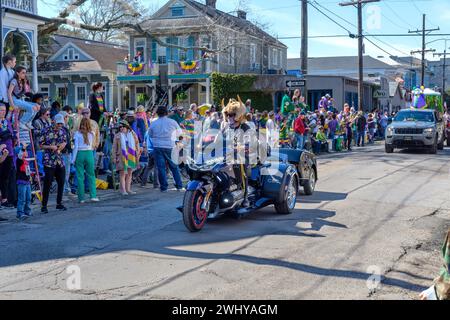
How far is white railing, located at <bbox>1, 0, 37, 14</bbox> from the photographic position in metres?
20.1

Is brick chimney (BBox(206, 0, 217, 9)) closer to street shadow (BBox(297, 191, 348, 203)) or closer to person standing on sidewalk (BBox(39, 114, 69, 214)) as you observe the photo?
street shadow (BBox(297, 191, 348, 203))

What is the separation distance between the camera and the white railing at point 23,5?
20078 millimetres

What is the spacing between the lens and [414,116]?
25.5m

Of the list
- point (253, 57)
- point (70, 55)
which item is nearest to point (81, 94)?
point (70, 55)

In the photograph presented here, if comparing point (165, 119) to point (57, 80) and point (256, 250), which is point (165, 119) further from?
point (57, 80)

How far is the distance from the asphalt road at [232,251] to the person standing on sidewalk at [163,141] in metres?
1.22

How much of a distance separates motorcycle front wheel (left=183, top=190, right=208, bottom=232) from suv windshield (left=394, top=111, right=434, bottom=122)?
18.2 metres

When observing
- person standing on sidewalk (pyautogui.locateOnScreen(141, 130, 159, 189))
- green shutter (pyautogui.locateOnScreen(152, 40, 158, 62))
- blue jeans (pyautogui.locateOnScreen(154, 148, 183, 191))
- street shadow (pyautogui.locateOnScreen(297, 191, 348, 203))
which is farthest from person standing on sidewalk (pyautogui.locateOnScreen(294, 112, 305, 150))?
green shutter (pyautogui.locateOnScreen(152, 40, 158, 62))

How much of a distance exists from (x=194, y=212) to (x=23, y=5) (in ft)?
49.0

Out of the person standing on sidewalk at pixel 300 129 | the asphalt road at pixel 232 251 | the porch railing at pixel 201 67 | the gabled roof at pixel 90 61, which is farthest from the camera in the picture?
the gabled roof at pixel 90 61

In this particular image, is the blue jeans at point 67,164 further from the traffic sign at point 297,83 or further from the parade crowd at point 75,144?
the traffic sign at point 297,83

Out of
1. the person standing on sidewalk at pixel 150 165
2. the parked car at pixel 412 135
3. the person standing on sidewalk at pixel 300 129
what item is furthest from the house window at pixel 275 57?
the person standing on sidewalk at pixel 150 165

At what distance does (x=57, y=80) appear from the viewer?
4753 centimetres

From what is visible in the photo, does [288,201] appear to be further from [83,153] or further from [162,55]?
[162,55]
